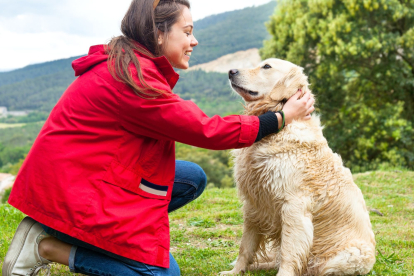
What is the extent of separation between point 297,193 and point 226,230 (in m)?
1.87

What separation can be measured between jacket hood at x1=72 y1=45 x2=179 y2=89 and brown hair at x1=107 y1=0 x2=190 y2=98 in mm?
60

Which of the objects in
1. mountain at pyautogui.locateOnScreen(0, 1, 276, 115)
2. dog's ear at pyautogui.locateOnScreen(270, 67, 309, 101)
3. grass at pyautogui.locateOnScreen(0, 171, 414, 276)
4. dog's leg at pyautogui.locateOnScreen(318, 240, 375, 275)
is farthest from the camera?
mountain at pyautogui.locateOnScreen(0, 1, 276, 115)

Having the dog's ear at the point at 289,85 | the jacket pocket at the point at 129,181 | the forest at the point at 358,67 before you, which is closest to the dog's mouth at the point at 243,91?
the dog's ear at the point at 289,85

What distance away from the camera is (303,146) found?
9.82 feet

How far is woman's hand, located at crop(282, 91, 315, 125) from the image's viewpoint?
2898 millimetres

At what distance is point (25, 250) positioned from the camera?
8.13ft

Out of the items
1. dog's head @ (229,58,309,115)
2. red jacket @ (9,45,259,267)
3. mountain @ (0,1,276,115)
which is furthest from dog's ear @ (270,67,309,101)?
mountain @ (0,1,276,115)

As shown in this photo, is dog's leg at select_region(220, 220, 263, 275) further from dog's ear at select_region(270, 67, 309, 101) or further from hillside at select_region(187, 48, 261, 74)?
hillside at select_region(187, 48, 261, 74)

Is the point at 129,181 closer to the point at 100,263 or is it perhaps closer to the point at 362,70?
the point at 100,263

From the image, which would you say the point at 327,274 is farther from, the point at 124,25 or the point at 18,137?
the point at 18,137

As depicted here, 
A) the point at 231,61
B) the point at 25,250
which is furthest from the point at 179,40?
the point at 231,61

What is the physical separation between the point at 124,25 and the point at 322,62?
537 inches

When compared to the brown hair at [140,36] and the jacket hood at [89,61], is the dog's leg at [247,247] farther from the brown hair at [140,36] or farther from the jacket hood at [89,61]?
the jacket hood at [89,61]

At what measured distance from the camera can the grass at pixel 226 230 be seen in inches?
135
